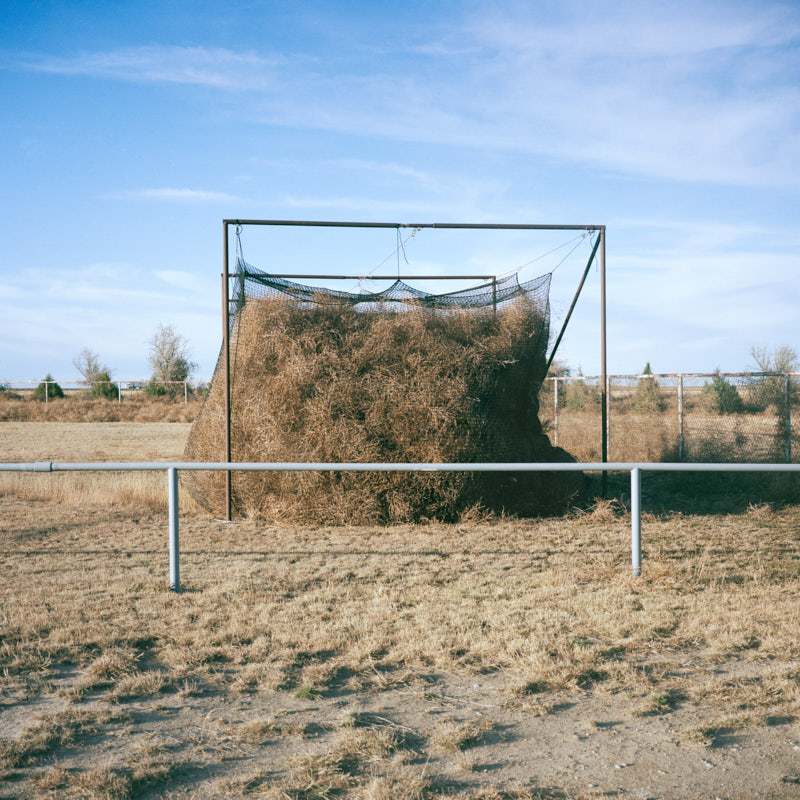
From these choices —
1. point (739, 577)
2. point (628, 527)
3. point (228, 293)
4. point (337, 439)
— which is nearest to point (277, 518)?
point (337, 439)

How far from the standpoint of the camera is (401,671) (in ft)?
12.7

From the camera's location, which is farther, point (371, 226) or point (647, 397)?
point (647, 397)

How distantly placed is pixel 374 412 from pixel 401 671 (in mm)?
4696

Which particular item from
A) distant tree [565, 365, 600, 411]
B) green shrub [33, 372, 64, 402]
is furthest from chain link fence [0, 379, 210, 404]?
distant tree [565, 365, 600, 411]

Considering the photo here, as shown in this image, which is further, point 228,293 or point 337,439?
point 228,293

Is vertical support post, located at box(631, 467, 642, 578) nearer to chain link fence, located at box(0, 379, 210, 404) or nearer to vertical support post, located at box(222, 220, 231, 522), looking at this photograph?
vertical support post, located at box(222, 220, 231, 522)

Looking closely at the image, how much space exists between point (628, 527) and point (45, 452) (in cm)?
1518

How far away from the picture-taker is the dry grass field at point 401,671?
2791 mm

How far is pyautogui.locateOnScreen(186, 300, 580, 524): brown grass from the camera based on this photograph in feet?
27.3

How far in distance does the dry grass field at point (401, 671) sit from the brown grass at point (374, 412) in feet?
3.83

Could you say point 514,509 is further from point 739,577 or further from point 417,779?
point 417,779

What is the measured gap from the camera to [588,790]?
8.75 ft

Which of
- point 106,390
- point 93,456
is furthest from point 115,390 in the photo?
point 93,456

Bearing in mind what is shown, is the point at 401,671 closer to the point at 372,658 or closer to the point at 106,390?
the point at 372,658
